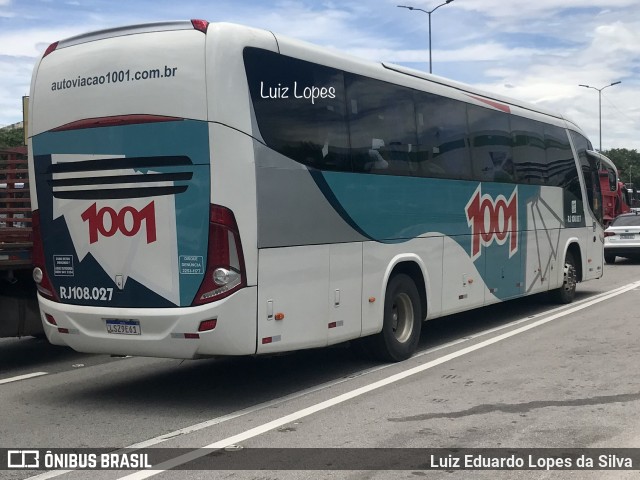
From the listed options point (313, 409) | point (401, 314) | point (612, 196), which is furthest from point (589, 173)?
point (612, 196)

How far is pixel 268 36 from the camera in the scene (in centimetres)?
753

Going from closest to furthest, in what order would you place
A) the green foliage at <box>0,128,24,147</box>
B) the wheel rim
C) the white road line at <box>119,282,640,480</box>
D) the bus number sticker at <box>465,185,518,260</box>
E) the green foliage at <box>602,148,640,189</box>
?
1. the white road line at <box>119,282,640,480</box>
2. the wheel rim
3. the bus number sticker at <box>465,185,518,260</box>
4. the green foliage at <box>0,128,24,147</box>
5. the green foliage at <box>602,148,640,189</box>

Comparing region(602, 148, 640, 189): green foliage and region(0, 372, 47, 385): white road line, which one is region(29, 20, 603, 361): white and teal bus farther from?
region(602, 148, 640, 189): green foliage

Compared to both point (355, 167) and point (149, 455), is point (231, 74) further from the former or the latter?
point (149, 455)

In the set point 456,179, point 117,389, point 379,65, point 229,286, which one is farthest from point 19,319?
point 456,179

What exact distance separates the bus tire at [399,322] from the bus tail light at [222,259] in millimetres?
2515

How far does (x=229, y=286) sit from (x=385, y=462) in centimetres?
218

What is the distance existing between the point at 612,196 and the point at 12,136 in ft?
122

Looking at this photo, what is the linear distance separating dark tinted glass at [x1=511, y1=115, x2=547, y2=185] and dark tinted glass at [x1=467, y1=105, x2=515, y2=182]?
27 cm

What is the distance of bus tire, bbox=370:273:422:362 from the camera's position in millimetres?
9227

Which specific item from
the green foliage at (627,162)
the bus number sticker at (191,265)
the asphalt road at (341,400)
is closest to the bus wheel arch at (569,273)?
the asphalt road at (341,400)

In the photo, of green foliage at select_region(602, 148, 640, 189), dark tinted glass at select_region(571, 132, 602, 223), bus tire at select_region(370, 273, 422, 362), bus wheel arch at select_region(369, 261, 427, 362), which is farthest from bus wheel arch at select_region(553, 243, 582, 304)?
green foliage at select_region(602, 148, 640, 189)

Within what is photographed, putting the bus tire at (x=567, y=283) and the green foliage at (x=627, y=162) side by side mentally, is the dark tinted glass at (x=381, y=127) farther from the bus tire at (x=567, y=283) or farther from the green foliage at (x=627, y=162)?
the green foliage at (x=627, y=162)

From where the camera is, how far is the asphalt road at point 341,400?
6.23 m
